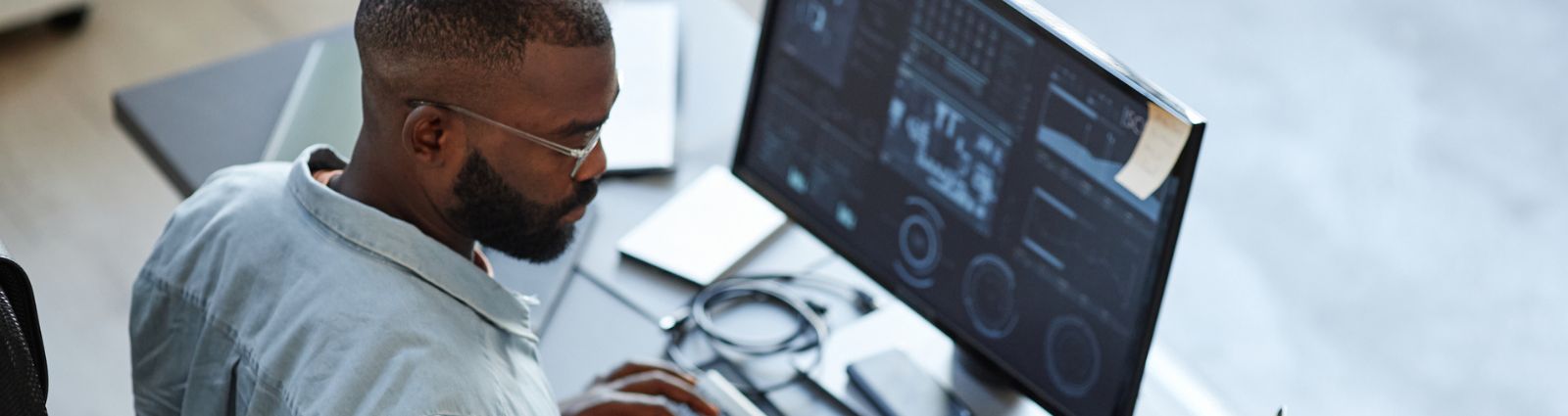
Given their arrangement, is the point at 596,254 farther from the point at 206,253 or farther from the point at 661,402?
the point at 206,253

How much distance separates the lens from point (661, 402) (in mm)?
1560

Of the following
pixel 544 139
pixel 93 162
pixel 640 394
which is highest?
pixel 544 139

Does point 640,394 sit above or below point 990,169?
below

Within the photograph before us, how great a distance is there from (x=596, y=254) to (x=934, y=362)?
1.36 feet

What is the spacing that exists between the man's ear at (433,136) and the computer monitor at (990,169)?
0.42 meters

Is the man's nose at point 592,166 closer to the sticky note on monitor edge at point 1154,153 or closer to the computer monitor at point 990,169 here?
the computer monitor at point 990,169

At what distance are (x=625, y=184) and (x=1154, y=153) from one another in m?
0.82

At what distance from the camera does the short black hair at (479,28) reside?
4.35ft

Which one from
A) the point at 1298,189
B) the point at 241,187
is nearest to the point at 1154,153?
the point at 241,187

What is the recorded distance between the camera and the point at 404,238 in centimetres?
140

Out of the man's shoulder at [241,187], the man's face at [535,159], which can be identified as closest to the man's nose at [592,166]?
the man's face at [535,159]

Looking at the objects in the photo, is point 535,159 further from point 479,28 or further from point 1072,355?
point 1072,355

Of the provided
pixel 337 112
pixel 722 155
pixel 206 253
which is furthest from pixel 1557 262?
pixel 206 253

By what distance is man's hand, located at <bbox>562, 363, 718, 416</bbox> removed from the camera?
154cm
